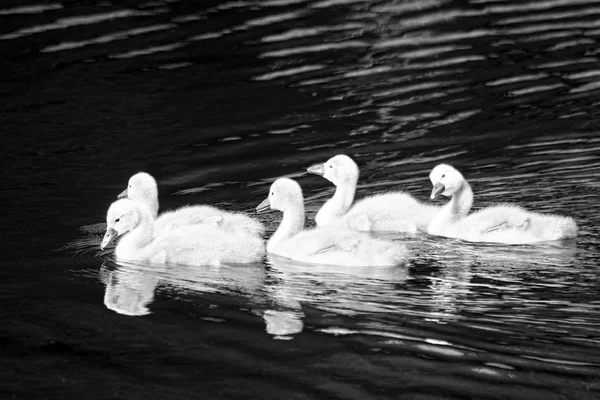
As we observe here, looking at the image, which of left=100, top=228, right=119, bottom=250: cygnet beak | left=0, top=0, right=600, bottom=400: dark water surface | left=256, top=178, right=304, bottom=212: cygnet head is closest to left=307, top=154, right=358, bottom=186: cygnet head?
left=0, top=0, right=600, bottom=400: dark water surface

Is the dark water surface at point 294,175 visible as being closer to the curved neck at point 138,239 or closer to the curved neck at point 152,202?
the curved neck at point 138,239

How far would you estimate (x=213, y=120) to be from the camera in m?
14.1

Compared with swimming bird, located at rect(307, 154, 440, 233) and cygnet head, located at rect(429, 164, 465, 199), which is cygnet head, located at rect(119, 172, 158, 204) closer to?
swimming bird, located at rect(307, 154, 440, 233)

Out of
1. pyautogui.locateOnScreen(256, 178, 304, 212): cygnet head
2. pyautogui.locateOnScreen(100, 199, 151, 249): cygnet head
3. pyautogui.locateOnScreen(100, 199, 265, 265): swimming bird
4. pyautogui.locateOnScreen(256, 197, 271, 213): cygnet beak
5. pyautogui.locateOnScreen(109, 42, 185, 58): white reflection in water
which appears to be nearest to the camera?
pyautogui.locateOnScreen(100, 199, 265, 265): swimming bird

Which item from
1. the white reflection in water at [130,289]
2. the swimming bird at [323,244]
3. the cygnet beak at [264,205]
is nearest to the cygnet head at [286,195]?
the swimming bird at [323,244]

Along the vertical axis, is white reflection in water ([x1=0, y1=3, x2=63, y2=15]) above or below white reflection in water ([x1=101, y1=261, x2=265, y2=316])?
above

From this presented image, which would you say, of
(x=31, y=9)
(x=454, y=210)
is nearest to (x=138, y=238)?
(x=454, y=210)

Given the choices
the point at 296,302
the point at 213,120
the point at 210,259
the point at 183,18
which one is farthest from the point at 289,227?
the point at 183,18

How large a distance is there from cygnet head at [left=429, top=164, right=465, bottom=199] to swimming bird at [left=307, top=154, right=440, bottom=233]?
0.18 meters

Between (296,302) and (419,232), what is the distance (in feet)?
8.72

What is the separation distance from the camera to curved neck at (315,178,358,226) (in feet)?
35.9

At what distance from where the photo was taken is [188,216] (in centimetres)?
999

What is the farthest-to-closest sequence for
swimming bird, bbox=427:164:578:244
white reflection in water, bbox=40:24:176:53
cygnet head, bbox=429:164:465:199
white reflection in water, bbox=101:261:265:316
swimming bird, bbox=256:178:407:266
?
white reflection in water, bbox=40:24:176:53 → cygnet head, bbox=429:164:465:199 → swimming bird, bbox=427:164:578:244 → swimming bird, bbox=256:178:407:266 → white reflection in water, bbox=101:261:265:316

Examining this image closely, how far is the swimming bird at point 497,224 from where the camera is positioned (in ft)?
32.3
